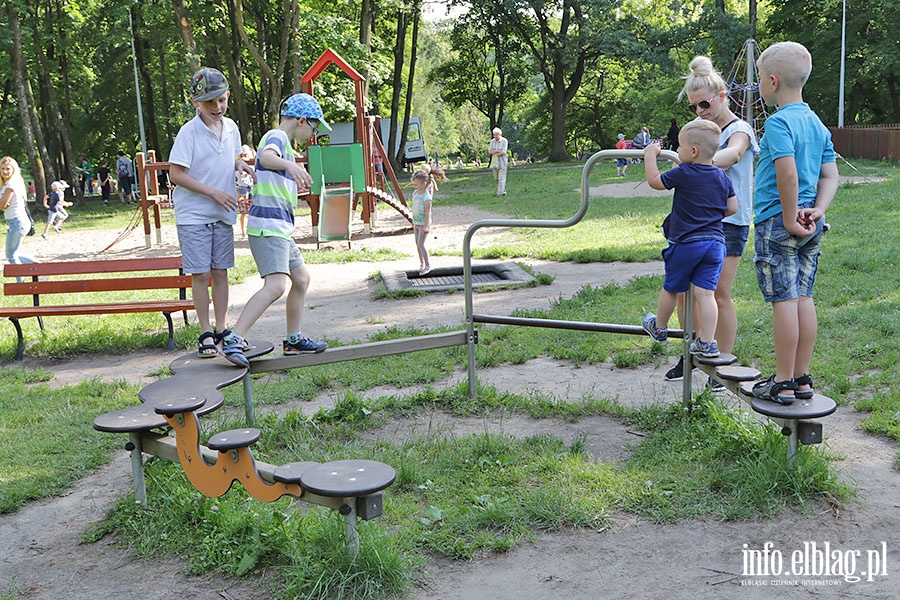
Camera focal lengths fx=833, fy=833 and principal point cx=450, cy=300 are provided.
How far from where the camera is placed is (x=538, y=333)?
22.1ft

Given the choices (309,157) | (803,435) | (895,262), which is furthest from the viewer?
(309,157)

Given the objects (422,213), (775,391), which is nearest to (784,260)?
(775,391)

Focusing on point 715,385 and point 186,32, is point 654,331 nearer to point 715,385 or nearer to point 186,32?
point 715,385

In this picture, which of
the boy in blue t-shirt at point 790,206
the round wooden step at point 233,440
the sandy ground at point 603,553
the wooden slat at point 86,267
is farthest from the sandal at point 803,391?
the wooden slat at point 86,267

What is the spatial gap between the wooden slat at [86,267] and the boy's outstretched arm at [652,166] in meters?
5.05

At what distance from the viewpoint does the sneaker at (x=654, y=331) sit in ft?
15.1

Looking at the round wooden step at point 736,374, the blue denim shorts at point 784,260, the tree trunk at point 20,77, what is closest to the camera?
the blue denim shorts at point 784,260

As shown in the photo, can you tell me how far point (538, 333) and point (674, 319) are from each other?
3.65 ft

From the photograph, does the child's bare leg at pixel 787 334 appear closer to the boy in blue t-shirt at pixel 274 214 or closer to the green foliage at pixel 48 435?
the boy in blue t-shirt at pixel 274 214

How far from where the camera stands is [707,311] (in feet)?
14.7

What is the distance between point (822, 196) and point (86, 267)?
22.0ft

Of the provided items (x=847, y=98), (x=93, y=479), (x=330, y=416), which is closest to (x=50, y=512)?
(x=93, y=479)

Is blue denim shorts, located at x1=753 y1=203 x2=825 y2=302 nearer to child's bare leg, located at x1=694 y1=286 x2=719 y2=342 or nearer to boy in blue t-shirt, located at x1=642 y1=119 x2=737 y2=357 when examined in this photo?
boy in blue t-shirt, located at x1=642 y1=119 x2=737 y2=357

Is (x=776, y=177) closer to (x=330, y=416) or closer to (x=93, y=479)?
(x=330, y=416)
